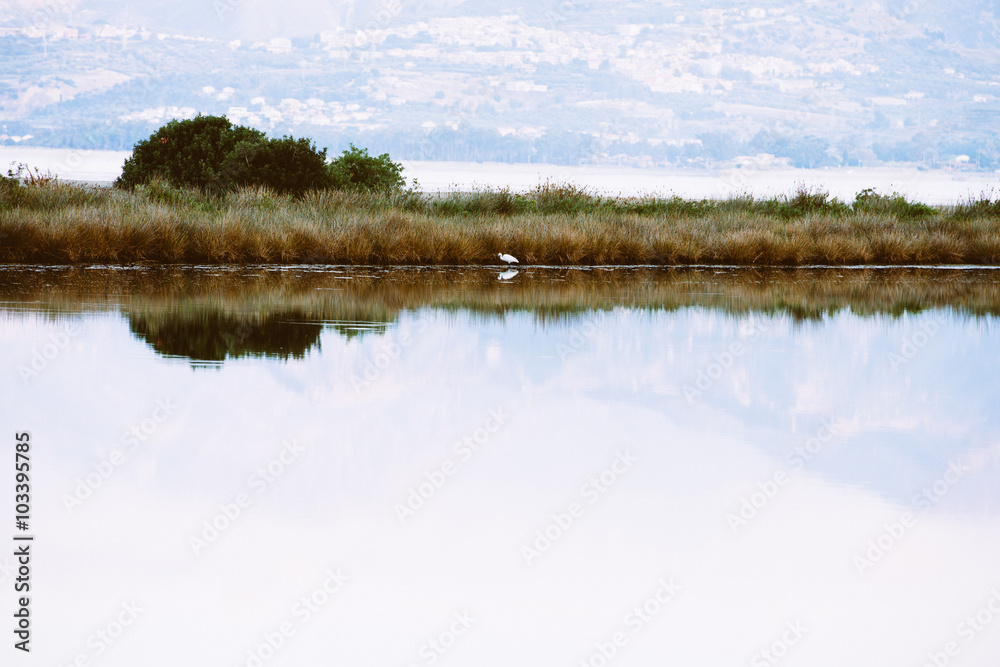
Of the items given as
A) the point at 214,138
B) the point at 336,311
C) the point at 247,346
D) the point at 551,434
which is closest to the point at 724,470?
the point at 551,434

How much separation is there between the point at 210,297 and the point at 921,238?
42.9ft

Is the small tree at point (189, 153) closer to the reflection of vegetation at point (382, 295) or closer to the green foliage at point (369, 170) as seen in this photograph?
the green foliage at point (369, 170)

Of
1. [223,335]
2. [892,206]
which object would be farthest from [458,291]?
[892,206]

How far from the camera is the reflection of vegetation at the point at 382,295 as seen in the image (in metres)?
9.95

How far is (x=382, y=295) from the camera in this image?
12984 mm

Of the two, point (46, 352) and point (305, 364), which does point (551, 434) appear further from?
point (46, 352)

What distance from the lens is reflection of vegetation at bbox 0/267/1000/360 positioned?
9945mm

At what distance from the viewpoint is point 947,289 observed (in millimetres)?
15898

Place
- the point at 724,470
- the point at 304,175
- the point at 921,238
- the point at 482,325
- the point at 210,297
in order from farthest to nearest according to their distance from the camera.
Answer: the point at 304,175
the point at 921,238
the point at 210,297
the point at 482,325
the point at 724,470

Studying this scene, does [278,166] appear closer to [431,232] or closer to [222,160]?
[222,160]

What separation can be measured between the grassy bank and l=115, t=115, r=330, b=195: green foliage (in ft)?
4.45

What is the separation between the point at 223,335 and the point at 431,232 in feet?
27.2

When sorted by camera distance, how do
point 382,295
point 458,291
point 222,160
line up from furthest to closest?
point 222,160 → point 458,291 → point 382,295

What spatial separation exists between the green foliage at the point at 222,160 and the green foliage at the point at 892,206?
10.8m
